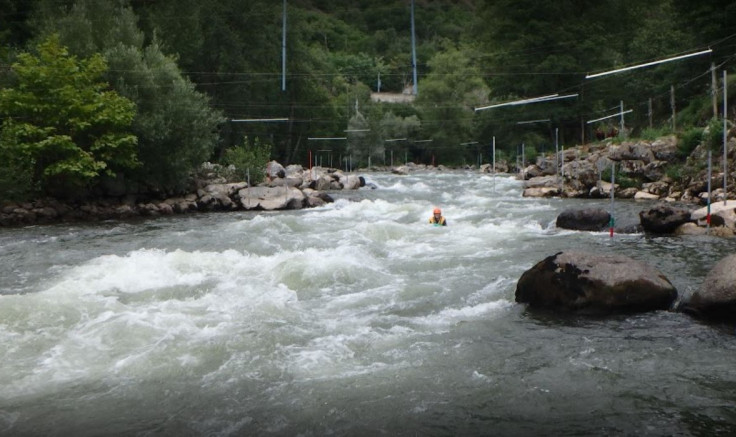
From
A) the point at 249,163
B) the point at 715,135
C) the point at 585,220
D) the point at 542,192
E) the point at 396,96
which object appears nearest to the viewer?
the point at 585,220

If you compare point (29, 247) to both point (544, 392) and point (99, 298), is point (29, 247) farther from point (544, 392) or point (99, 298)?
point (544, 392)

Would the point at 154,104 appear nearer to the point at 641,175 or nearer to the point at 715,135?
the point at 641,175

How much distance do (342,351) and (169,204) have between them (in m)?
21.4

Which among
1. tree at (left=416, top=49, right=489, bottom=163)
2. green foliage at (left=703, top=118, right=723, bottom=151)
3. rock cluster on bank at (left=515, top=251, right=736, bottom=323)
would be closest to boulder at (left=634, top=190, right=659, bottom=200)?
green foliage at (left=703, top=118, right=723, bottom=151)

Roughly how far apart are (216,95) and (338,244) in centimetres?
3465

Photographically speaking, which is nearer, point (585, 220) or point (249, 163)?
point (585, 220)

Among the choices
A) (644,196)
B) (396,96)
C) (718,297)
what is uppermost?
(396,96)

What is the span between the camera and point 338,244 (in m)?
16.5

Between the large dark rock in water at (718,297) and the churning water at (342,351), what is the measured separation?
27 centimetres

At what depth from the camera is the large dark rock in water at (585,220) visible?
58.2ft

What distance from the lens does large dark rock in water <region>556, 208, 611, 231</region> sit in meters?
17.7

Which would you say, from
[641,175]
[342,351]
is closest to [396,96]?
[641,175]

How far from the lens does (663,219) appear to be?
16.6 meters

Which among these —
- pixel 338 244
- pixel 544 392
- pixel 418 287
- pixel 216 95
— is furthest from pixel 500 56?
pixel 544 392
